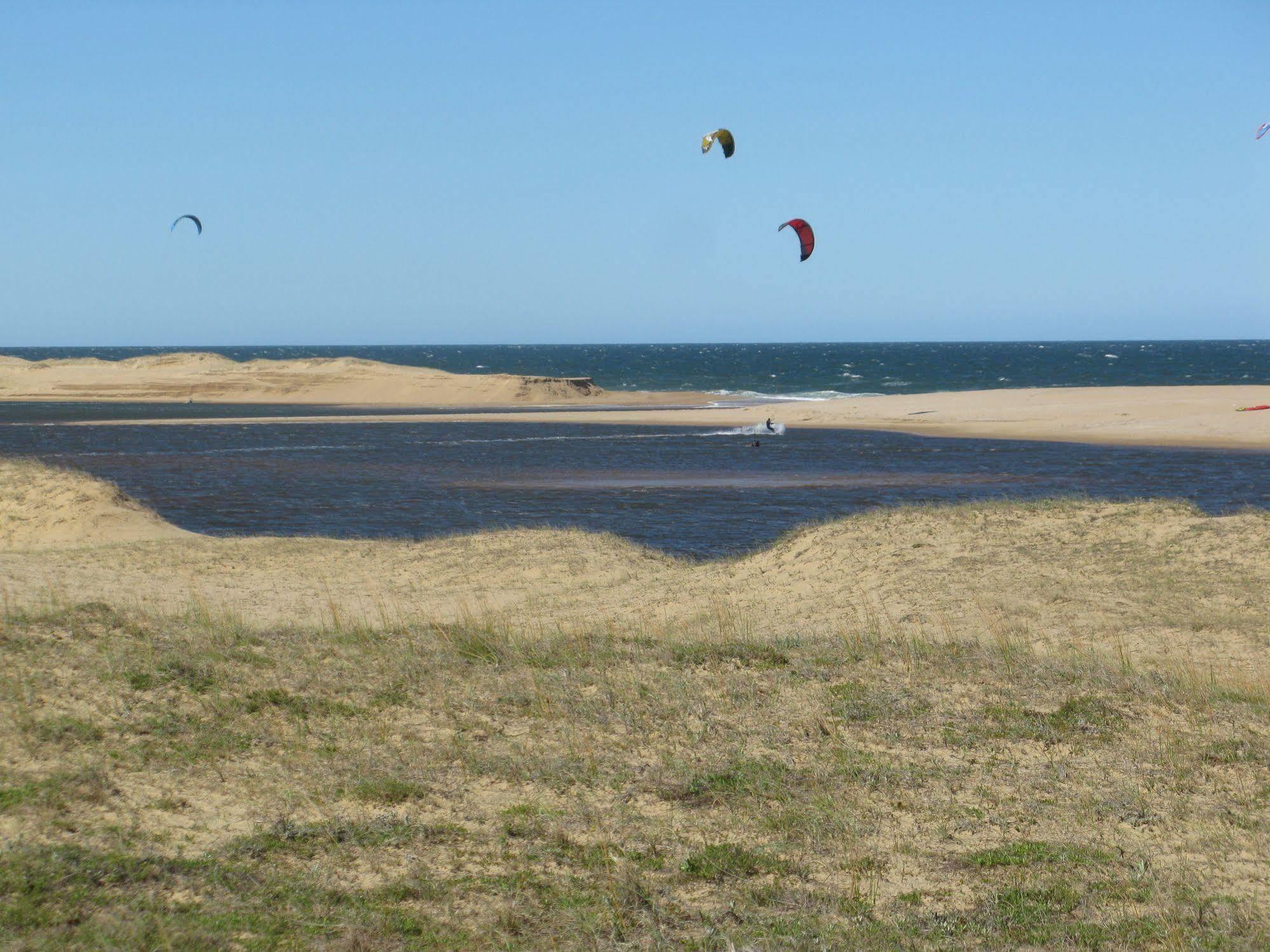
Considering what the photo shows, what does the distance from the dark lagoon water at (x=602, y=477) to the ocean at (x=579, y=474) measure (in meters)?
0.09

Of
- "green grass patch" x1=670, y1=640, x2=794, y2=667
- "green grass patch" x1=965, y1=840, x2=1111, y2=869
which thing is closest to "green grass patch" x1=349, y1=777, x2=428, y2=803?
"green grass patch" x1=965, y1=840, x2=1111, y2=869

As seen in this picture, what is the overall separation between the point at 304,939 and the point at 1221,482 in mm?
25986

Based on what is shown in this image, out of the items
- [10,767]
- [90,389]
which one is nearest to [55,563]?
[10,767]

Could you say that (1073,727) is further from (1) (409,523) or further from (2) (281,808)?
(1) (409,523)

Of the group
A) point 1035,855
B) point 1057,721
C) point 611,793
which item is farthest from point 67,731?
point 1057,721

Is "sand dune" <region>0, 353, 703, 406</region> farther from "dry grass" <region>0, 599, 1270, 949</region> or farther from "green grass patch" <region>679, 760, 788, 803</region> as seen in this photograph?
"green grass patch" <region>679, 760, 788, 803</region>

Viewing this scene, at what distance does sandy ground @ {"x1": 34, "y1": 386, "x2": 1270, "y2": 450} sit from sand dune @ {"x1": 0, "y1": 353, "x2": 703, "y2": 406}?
27.5ft

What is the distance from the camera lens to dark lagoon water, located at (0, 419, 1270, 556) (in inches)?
868

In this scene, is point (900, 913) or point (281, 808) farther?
point (281, 808)

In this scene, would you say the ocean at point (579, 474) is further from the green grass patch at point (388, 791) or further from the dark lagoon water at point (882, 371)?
the dark lagoon water at point (882, 371)

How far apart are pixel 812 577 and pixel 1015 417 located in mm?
33383

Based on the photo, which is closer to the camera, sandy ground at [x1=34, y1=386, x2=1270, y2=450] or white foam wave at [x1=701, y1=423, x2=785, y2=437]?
sandy ground at [x1=34, y1=386, x2=1270, y2=450]

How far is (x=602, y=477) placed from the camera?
96.3 feet

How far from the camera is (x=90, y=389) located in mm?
72562
